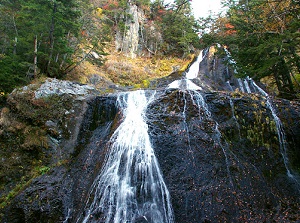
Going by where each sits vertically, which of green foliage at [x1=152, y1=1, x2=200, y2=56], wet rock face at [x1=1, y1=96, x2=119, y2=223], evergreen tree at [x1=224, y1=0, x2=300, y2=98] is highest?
green foliage at [x1=152, y1=1, x2=200, y2=56]

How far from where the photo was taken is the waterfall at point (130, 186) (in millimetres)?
4695

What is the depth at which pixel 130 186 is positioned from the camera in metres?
5.17

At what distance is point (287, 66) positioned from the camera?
353 inches

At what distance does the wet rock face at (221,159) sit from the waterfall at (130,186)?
315 mm

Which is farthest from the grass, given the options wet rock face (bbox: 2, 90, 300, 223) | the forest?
wet rock face (bbox: 2, 90, 300, 223)

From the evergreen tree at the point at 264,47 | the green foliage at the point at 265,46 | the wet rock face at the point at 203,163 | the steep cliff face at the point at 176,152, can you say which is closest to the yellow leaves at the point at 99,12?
the green foliage at the point at 265,46

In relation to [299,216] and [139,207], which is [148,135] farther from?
[299,216]

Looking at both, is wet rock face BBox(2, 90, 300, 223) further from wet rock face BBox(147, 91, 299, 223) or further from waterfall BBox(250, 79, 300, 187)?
waterfall BBox(250, 79, 300, 187)

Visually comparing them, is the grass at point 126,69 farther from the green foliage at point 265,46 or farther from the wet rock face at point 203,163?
the green foliage at point 265,46

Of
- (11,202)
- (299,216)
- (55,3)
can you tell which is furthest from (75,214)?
(55,3)

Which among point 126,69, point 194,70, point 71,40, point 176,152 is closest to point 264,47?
point 176,152

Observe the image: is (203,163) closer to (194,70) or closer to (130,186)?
(130,186)

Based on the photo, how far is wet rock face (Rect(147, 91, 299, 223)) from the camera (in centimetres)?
502

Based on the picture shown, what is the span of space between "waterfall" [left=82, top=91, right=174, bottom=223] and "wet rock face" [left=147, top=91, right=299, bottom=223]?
315 millimetres
